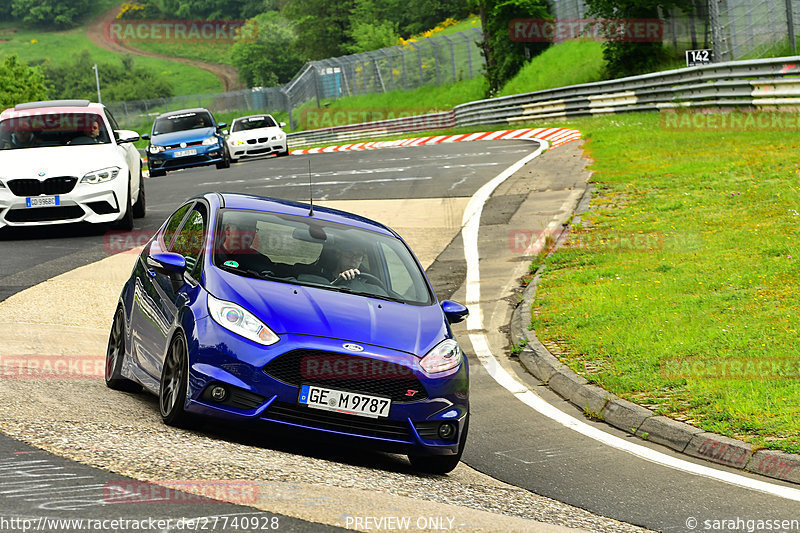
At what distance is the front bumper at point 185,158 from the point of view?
29.1 m

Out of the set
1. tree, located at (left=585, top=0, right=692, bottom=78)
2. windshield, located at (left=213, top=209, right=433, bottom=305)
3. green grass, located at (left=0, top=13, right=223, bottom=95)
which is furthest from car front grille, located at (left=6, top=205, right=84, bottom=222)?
green grass, located at (left=0, top=13, right=223, bottom=95)

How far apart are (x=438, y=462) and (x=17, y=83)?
11715 cm

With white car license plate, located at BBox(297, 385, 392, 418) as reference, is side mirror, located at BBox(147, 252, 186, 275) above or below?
above

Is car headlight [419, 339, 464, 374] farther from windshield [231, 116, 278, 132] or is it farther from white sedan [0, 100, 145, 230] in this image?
windshield [231, 116, 278, 132]

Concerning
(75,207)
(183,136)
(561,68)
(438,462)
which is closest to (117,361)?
(438,462)

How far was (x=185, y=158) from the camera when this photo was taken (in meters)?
29.1

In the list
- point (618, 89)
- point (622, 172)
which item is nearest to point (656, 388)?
point (622, 172)

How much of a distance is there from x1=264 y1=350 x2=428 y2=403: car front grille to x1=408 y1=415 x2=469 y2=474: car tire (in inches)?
23.7

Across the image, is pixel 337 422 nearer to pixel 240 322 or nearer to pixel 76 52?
pixel 240 322

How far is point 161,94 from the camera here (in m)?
136

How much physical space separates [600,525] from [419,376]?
140 centimetres

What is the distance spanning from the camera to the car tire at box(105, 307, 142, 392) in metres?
8.06

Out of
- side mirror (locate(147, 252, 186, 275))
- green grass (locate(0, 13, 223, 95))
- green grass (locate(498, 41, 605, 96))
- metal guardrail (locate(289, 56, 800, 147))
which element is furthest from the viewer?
green grass (locate(0, 13, 223, 95))

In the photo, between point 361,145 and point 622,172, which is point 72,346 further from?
point 361,145
